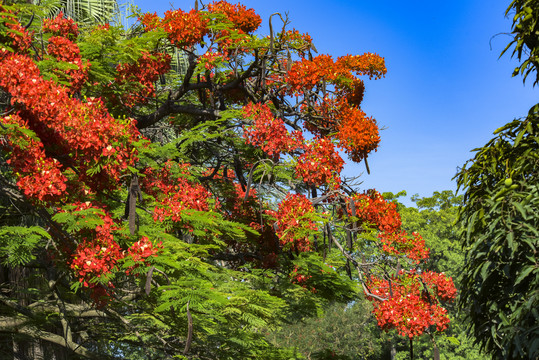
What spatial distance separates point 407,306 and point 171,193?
4.28 meters

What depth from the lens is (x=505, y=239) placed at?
19.7 feet

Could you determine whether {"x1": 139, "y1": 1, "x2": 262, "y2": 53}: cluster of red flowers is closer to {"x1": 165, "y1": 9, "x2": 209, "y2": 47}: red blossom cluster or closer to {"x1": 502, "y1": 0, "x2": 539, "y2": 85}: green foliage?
{"x1": 165, "y1": 9, "x2": 209, "y2": 47}: red blossom cluster

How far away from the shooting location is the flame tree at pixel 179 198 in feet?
20.0

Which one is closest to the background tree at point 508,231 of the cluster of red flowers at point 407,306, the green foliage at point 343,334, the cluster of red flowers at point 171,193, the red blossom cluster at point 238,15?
the cluster of red flowers at point 407,306

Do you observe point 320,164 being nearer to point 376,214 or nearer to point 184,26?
point 376,214

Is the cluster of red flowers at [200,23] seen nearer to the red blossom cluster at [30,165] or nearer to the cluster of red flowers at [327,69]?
the cluster of red flowers at [327,69]

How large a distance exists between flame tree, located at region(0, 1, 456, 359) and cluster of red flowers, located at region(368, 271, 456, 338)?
27 millimetres

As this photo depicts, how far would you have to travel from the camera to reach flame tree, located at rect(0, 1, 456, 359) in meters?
6.11

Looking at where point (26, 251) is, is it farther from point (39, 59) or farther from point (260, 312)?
point (260, 312)

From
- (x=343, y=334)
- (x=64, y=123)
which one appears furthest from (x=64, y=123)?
(x=343, y=334)

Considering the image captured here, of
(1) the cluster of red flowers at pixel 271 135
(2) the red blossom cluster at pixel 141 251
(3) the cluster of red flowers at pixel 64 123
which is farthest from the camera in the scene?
(1) the cluster of red flowers at pixel 271 135

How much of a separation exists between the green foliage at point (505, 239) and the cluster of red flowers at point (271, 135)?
9.08 feet

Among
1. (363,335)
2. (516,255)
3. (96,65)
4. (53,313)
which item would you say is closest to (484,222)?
(516,255)

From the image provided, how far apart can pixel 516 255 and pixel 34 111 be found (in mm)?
6055
